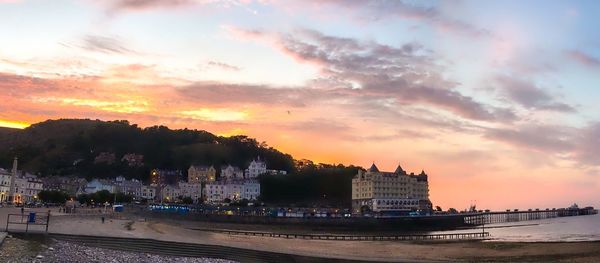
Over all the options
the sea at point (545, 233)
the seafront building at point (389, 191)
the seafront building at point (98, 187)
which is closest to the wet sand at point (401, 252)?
the sea at point (545, 233)

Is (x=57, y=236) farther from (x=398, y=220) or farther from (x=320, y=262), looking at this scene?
(x=398, y=220)

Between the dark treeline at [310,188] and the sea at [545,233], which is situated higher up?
the dark treeline at [310,188]

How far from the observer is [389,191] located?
148375mm

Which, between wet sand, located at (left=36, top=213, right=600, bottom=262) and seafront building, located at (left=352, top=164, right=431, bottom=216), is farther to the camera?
seafront building, located at (left=352, top=164, right=431, bottom=216)

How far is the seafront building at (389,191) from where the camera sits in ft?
478

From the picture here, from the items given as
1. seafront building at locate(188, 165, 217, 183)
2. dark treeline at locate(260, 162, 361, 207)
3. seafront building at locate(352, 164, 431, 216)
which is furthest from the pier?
seafront building at locate(188, 165, 217, 183)

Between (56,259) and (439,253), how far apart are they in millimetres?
29685

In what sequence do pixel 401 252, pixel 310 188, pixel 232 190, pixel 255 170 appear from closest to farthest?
pixel 401 252 < pixel 232 190 < pixel 310 188 < pixel 255 170

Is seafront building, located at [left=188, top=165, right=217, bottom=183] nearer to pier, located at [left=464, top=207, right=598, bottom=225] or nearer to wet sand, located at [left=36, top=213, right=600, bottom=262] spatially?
pier, located at [left=464, top=207, right=598, bottom=225]

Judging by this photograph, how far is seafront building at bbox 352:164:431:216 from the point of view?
146 metres

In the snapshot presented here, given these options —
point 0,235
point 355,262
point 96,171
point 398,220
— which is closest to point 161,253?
point 0,235

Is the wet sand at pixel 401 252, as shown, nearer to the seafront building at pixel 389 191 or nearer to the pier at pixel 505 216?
the seafront building at pixel 389 191

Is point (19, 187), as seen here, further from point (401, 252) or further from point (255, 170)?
point (401, 252)

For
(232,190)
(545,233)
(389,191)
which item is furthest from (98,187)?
(545,233)
